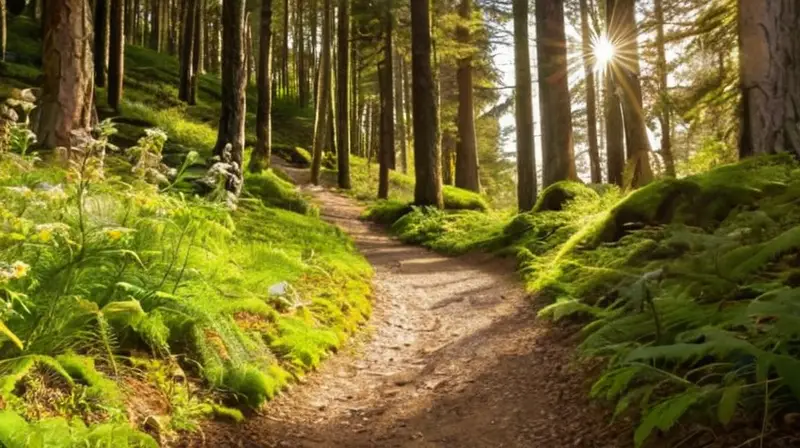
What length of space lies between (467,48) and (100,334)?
16.7 m

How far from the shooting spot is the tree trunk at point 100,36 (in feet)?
59.6

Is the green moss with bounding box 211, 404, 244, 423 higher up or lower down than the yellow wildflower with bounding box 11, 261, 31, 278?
lower down

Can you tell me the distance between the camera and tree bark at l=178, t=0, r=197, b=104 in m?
23.4

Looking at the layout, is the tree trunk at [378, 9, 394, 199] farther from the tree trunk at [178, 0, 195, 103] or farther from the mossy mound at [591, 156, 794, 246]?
the mossy mound at [591, 156, 794, 246]

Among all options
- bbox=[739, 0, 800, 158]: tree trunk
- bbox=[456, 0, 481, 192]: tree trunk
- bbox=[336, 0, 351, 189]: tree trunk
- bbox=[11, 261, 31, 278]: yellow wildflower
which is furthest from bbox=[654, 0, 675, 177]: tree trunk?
bbox=[336, 0, 351, 189]: tree trunk

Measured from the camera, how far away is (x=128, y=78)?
88.0 ft

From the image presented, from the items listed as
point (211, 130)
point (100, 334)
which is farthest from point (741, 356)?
point (211, 130)

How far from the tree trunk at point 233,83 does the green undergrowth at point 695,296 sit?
5.47 m

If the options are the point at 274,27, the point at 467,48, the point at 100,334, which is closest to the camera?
the point at 100,334

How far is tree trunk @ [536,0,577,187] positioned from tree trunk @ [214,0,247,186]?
19.5 ft

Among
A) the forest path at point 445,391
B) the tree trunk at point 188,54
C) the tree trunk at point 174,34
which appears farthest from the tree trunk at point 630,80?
the tree trunk at point 174,34

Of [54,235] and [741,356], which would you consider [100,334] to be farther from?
[741,356]

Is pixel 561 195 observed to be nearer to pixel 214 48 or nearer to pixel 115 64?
pixel 115 64

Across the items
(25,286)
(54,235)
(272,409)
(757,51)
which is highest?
(757,51)
